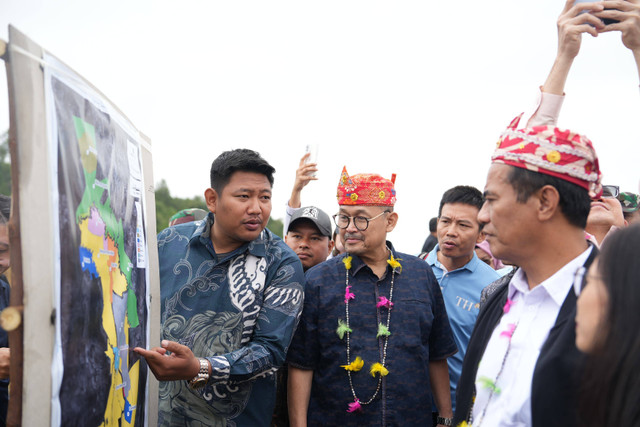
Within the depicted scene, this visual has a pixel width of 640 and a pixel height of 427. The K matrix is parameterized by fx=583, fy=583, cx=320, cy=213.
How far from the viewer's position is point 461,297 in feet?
13.5

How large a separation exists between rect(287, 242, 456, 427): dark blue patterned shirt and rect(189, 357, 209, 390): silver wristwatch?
2.71ft

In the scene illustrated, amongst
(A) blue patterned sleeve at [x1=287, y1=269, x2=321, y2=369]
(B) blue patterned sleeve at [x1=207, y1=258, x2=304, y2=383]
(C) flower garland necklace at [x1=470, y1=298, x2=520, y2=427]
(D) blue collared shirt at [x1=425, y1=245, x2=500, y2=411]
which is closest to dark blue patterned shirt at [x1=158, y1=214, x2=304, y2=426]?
(B) blue patterned sleeve at [x1=207, y1=258, x2=304, y2=383]

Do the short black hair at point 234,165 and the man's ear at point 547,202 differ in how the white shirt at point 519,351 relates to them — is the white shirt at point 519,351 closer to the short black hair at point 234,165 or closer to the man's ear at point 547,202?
the man's ear at point 547,202

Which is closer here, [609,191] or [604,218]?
[604,218]

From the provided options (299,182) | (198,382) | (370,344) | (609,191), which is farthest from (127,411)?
(609,191)

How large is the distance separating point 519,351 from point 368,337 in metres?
1.47

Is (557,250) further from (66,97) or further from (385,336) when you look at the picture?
(66,97)

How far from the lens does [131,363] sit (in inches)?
91.4

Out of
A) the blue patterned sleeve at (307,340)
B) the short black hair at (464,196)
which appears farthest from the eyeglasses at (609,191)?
the blue patterned sleeve at (307,340)

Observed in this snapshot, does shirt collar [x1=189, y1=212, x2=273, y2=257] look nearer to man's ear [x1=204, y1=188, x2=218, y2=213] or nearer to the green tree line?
man's ear [x1=204, y1=188, x2=218, y2=213]

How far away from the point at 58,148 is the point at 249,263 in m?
1.65

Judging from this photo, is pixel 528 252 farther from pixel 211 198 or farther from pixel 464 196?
pixel 464 196

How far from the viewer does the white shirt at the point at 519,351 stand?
6.28 ft

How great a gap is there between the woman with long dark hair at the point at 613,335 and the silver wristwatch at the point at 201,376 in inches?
66.0
